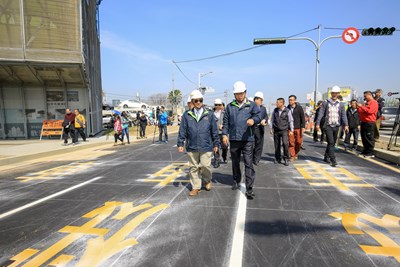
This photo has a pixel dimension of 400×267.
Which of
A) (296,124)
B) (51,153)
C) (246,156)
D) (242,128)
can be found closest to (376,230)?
(246,156)

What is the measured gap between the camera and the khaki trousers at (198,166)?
5.07 m

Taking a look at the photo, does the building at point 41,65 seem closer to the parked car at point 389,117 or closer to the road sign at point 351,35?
the road sign at point 351,35

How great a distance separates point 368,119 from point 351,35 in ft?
31.7

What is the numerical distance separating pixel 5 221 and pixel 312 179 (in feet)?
18.2

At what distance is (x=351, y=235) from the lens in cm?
330

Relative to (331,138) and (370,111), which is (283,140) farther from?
(370,111)

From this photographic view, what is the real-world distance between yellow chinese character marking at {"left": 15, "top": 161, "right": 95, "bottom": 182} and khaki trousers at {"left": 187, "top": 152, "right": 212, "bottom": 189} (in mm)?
3878

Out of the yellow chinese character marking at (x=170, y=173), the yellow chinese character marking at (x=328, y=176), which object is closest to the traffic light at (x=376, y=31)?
the yellow chinese character marking at (x=328, y=176)

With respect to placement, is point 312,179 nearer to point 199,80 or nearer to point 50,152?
point 50,152

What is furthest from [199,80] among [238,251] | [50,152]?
[238,251]

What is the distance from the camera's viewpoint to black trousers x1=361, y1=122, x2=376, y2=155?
8.20 meters

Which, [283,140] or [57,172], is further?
[283,140]

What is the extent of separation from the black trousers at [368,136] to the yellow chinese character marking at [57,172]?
27.1ft

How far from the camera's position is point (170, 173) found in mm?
6914
